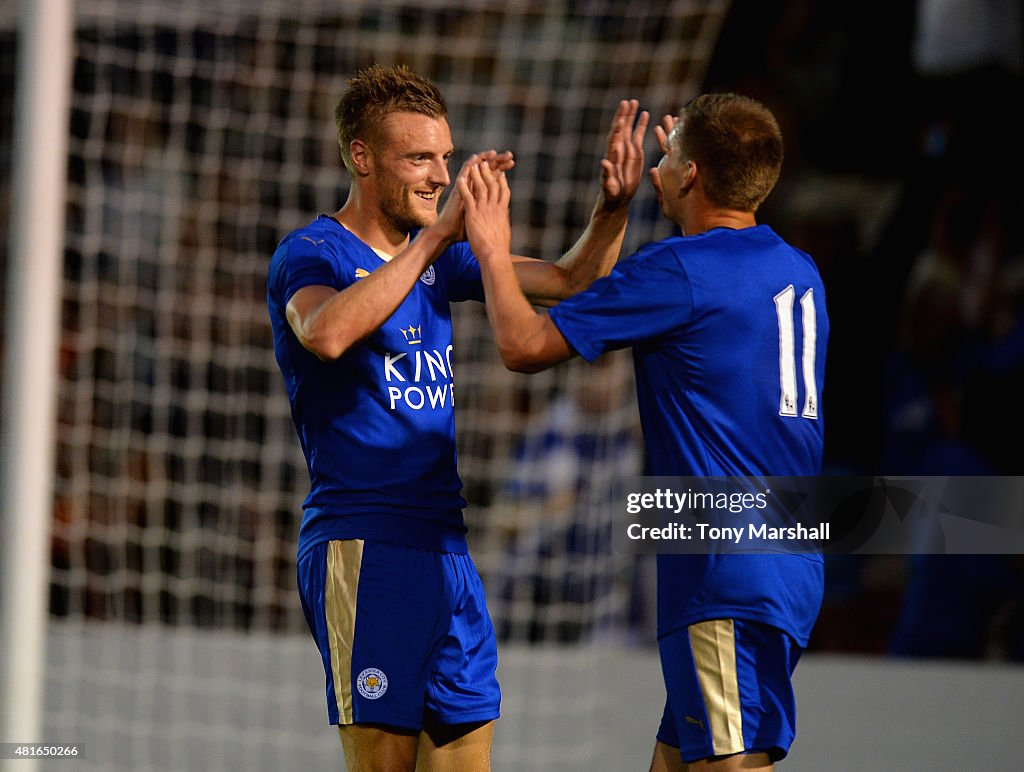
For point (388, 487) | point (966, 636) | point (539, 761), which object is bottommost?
point (539, 761)

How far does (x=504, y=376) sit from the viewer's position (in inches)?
225

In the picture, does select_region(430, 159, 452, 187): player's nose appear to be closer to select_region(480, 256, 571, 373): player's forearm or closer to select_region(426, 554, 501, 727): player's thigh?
select_region(480, 256, 571, 373): player's forearm

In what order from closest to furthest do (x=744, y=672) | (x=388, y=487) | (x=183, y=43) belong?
(x=744, y=672) < (x=388, y=487) < (x=183, y=43)

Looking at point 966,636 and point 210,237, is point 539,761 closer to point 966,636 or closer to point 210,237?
point 966,636

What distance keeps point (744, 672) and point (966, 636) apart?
10.1 feet

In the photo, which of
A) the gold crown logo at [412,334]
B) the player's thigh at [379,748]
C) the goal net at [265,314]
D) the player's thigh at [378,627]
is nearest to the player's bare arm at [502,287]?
the gold crown logo at [412,334]

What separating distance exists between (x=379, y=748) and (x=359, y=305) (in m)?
0.86

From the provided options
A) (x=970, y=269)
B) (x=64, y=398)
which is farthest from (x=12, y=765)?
(x=970, y=269)

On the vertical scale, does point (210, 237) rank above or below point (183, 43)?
below

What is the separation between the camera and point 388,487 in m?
2.55

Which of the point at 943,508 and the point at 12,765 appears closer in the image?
the point at 12,765

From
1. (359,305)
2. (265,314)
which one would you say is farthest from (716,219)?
(265,314)

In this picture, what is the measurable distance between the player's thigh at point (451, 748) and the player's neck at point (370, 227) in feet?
3.22

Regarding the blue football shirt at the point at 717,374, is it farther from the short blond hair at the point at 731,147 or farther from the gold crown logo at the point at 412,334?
the gold crown logo at the point at 412,334
